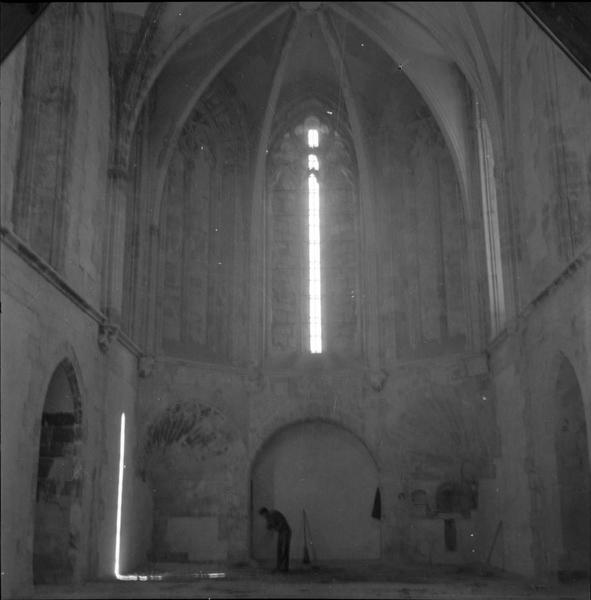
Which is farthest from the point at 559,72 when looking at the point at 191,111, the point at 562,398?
the point at 191,111

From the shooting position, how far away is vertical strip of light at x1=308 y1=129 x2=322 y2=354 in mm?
18266

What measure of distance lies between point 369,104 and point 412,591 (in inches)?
445

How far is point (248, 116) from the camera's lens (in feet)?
62.4

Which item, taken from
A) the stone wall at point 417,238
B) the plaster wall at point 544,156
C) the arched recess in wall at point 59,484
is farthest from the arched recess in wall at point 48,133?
the stone wall at point 417,238

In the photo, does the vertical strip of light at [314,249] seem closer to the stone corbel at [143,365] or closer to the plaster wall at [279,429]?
the plaster wall at [279,429]

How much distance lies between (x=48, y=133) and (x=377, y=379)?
26.6 feet

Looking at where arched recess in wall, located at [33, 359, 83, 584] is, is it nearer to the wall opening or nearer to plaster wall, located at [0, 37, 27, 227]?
plaster wall, located at [0, 37, 27, 227]

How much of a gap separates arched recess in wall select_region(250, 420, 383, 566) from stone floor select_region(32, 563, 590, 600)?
1995mm

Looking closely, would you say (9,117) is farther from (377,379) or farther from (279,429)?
(377,379)

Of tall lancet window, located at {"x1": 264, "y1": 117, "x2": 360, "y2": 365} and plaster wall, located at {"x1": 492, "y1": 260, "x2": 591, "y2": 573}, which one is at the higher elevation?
tall lancet window, located at {"x1": 264, "y1": 117, "x2": 360, "y2": 365}

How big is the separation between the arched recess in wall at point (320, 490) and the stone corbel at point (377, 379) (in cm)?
128

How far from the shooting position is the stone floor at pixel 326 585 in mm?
10163

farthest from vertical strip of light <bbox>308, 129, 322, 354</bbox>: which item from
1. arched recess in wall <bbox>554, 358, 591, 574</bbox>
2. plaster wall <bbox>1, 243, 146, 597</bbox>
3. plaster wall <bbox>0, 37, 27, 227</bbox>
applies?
plaster wall <bbox>0, 37, 27, 227</bbox>

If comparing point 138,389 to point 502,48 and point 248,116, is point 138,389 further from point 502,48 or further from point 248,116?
point 502,48
